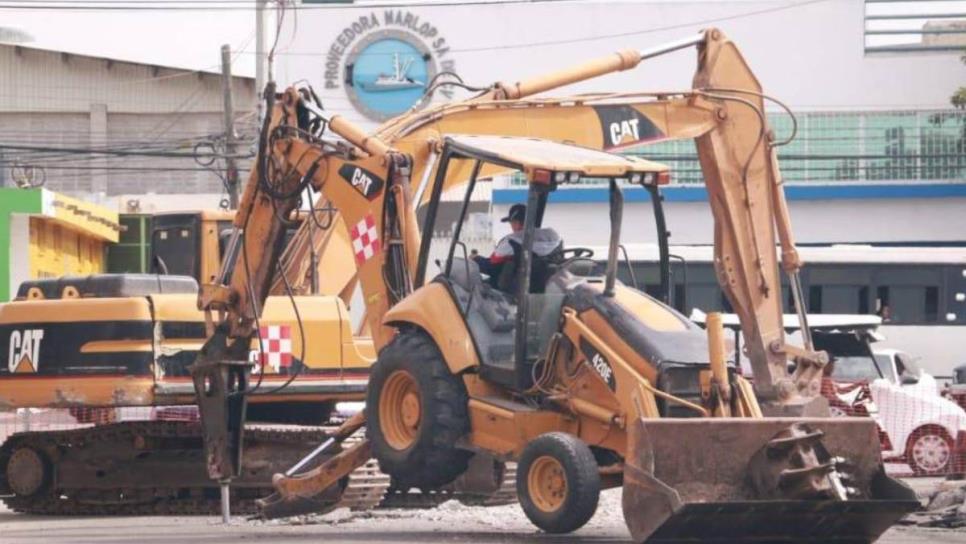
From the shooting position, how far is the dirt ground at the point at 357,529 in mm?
14305

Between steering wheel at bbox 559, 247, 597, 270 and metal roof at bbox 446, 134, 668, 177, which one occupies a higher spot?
metal roof at bbox 446, 134, 668, 177

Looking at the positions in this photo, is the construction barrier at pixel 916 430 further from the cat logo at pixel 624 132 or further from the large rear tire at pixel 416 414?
the large rear tire at pixel 416 414

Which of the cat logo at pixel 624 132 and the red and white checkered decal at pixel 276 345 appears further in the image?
the red and white checkered decal at pixel 276 345

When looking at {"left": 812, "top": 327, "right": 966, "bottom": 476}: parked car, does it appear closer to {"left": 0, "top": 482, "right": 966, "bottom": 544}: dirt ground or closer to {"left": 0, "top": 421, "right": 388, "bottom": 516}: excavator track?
{"left": 0, "top": 482, "right": 966, "bottom": 544}: dirt ground

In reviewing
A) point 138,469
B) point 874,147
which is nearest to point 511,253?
point 138,469

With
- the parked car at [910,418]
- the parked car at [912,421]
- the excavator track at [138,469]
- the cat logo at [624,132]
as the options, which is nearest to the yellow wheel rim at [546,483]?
the cat logo at [624,132]

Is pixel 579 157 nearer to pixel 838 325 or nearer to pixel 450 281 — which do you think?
pixel 450 281

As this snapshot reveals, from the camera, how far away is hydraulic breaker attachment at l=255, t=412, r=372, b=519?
15.2m

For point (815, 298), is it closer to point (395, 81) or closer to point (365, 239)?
point (395, 81)

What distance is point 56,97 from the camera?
63062 mm

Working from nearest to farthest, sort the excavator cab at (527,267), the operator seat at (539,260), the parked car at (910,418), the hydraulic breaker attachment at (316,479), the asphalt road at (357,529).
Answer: the excavator cab at (527,267) → the operator seat at (539,260) → the asphalt road at (357,529) → the hydraulic breaker attachment at (316,479) → the parked car at (910,418)

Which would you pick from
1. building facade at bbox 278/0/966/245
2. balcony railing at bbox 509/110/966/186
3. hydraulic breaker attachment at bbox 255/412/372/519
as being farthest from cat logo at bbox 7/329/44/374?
balcony railing at bbox 509/110/966/186

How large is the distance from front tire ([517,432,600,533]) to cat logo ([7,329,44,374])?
6.00 meters

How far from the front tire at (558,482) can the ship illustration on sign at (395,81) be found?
137 feet
